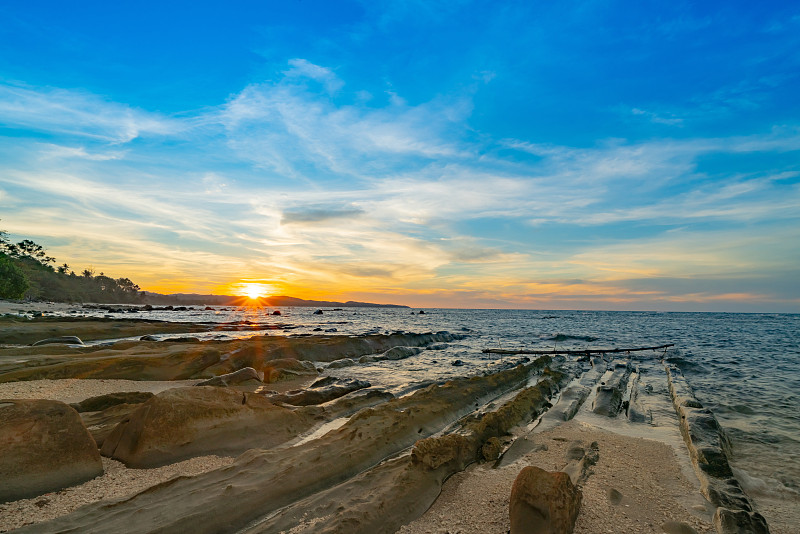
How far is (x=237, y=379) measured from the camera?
13.6 m

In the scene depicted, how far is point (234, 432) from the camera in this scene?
23.9 ft

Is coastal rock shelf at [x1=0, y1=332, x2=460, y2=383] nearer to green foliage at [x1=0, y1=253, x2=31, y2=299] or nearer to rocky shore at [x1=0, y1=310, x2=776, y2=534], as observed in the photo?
rocky shore at [x1=0, y1=310, x2=776, y2=534]

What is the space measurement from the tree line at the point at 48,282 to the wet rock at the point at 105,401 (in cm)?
5996

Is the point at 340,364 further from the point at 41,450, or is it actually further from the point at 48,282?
the point at 48,282

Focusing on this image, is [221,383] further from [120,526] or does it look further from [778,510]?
[778,510]

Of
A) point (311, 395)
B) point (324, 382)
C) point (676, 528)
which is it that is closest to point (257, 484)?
point (676, 528)

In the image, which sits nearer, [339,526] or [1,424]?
[339,526]

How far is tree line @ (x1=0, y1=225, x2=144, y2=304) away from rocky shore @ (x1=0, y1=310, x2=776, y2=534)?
61.2 m

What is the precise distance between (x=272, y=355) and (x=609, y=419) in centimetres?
1467

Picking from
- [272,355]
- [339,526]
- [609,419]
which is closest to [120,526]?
[339,526]

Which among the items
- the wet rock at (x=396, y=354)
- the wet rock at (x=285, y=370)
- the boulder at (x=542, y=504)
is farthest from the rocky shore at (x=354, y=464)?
the wet rock at (x=396, y=354)

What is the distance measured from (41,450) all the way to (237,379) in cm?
839

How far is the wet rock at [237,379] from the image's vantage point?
42.2ft

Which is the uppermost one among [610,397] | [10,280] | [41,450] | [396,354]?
[10,280]
